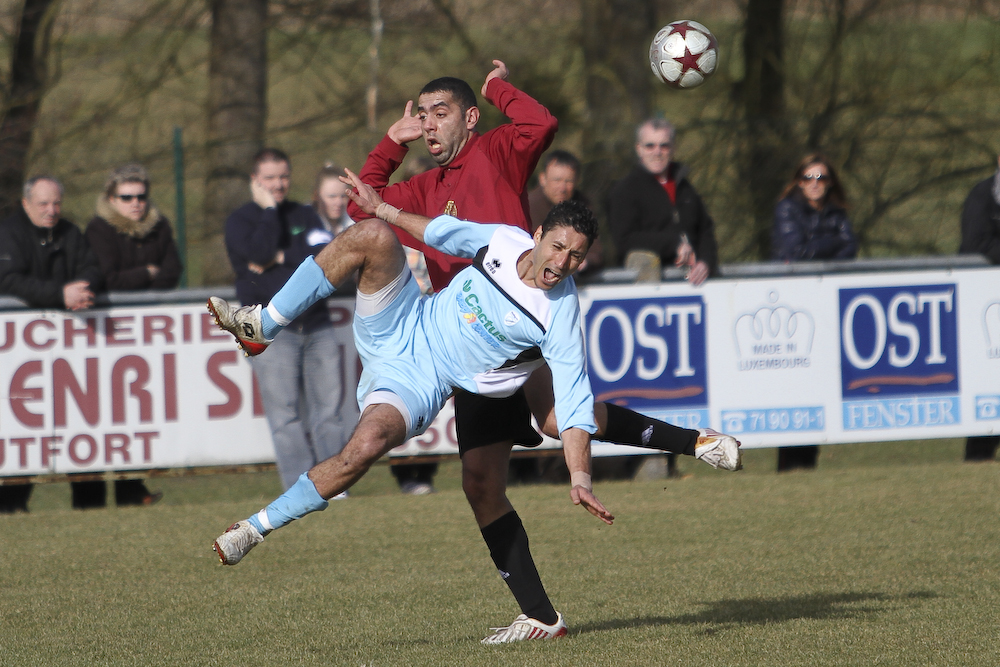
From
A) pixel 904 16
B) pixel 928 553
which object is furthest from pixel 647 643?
pixel 904 16

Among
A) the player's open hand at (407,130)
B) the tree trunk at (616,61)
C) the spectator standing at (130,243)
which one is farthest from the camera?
Answer: the tree trunk at (616,61)

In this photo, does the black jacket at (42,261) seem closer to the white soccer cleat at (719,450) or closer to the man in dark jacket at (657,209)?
the man in dark jacket at (657,209)

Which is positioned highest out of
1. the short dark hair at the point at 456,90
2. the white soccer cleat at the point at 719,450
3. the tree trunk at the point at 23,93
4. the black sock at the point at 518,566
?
the tree trunk at the point at 23,93

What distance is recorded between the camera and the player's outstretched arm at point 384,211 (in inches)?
219

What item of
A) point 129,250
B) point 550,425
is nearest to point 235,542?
point 550,425

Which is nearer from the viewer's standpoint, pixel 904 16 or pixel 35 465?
pixel 35 465

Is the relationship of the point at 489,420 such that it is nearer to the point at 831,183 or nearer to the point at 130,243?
the point at 130,243

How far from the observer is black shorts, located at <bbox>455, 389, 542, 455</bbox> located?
18.9 ft

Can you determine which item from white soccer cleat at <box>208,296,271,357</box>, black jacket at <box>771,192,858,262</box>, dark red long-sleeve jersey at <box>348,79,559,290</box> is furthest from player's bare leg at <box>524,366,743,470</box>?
black jacket at <box>771,192,858,262</box>

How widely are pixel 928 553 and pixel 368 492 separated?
4519mm

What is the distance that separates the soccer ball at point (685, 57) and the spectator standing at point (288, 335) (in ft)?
9.20

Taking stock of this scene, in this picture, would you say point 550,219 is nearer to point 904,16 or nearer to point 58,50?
point 58,50

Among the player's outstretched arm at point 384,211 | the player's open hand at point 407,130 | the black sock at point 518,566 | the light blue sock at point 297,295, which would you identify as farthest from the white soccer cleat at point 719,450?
the player's open hand at point 407,130

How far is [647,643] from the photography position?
209 inches
